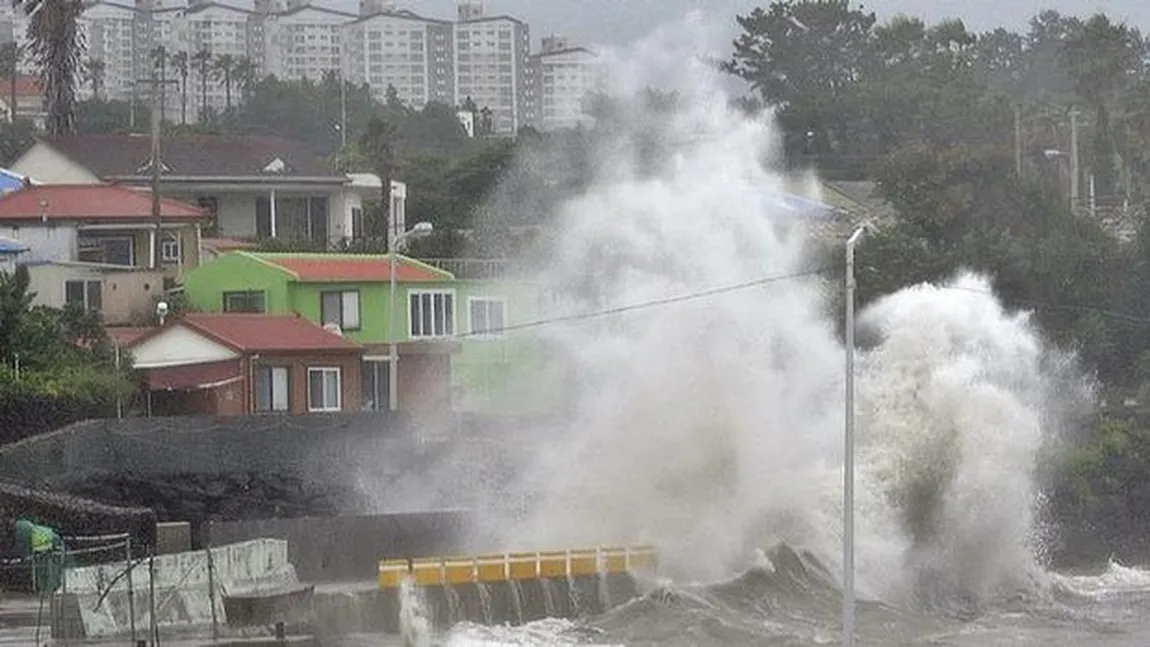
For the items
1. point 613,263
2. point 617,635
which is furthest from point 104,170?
point 617,635

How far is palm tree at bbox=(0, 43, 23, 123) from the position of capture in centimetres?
12925

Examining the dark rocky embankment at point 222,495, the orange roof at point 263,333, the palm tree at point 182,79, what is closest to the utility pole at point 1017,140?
the orange roof at point 263,333

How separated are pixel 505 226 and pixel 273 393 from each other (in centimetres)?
1200

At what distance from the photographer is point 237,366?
5725cm

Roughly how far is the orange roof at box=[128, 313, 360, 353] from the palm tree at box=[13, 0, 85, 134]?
76.0 ft

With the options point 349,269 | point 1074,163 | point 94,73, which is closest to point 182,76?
point 94,73

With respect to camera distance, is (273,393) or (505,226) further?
(505,226)

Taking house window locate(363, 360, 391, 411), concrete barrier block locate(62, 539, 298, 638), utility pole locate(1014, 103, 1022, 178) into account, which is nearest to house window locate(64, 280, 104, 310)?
house window locate(363, 360, 391, 411)

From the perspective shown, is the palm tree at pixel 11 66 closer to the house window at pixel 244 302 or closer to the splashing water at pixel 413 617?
the house window at pixel 244 302

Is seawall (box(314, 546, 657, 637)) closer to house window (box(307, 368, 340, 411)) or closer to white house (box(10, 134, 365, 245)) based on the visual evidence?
house window (box(307, 368, 340, 411))

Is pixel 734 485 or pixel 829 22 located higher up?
pixel 829 22

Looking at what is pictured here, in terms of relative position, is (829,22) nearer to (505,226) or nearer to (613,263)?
(505,226)

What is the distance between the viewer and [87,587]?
37.1 meters

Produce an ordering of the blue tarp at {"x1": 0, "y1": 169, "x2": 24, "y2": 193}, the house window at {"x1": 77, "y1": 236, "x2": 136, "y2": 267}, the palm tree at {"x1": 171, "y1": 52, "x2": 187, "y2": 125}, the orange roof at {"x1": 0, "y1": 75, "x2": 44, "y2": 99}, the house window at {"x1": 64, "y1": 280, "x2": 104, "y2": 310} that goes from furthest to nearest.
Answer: the orange roof at {"x1": 0, "y1": 75, "x2": 44, "y2": 99}
the palm tree at {"x1": 171, "y1": 52, "x2": 187, "y2": 125}
the blue tarp at {"x1": 0, "y1": 169, "x2": 24, "y2": 193}
the house window at {"x1": 77, "y1": 236, "x2": 136, "y2": 267}
the house window at {"x1": 64, "y1": 280, "x2": 104, "y2": 310}
